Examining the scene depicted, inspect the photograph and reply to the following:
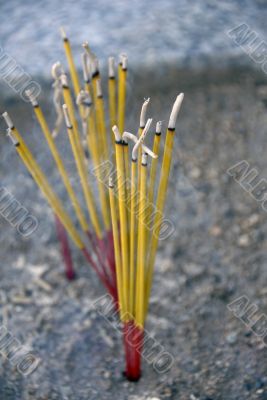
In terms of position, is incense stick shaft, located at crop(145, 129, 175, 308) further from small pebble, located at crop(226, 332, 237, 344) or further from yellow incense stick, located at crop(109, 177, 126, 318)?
small pebble, located at crop(226, 332, 237, 344)

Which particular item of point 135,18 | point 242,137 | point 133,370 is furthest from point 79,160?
point 135,18

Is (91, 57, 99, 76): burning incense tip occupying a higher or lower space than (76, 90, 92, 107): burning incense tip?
higher

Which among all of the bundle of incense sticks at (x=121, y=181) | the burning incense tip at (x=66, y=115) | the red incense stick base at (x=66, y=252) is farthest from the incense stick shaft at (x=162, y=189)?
the red incense stick base at (x=66, y=252)

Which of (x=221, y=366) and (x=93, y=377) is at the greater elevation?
(x=93, y=377)

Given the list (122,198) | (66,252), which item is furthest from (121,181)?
(66,252)

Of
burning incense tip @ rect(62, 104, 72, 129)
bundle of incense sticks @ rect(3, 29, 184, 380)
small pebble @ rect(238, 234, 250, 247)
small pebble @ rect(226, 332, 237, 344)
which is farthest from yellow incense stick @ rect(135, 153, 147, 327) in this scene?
→ small pebble @ rect(238, 234, 250, 247)

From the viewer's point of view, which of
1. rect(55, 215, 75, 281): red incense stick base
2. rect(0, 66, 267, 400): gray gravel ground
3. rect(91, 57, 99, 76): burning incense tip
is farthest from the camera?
rect(55, 215, 75, 281): red incense stick base

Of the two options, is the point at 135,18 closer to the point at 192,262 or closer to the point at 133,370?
the point at 192,262

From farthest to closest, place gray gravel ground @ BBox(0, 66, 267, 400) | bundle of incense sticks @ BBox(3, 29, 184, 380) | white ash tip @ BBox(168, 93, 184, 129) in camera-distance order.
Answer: gray gravel ground @ BBox(0, 66, 267, 400)
bundle of incense sticks @ BBox(3, 29, 184, 380)
white ash tip @ BBox(168, 93, 184, 129)
